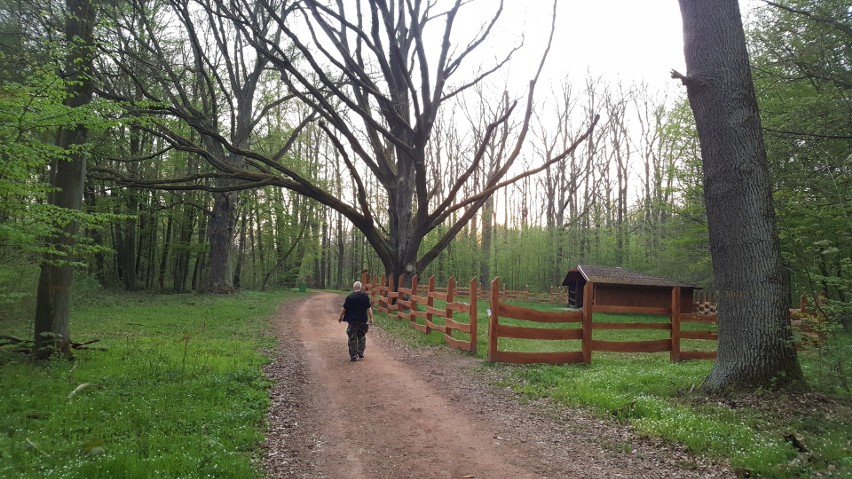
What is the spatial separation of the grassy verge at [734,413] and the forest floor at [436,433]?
→ 0.24m

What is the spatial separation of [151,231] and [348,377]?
28.3m

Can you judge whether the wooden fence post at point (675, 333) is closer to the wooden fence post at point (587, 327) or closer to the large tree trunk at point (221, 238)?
the wooden fence post at point (587, 327)

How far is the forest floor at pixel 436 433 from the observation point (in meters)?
4.36

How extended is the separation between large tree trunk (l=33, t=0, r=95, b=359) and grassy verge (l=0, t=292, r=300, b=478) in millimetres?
453

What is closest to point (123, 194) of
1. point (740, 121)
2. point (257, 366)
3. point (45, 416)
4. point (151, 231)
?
point (151, 231)

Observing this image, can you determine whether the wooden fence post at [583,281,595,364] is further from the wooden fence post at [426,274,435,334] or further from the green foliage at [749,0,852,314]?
the wooden fence post at [426,274,435,334]

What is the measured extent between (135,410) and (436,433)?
330cm

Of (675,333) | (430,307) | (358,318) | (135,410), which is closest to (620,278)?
(675,333)

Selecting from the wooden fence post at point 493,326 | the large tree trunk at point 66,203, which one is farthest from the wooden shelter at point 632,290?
the large tree trunk at point 66,203

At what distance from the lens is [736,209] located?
6031 mm

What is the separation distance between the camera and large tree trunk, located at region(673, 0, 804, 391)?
18.9 feet

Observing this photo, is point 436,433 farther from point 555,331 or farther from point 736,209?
point 736,209

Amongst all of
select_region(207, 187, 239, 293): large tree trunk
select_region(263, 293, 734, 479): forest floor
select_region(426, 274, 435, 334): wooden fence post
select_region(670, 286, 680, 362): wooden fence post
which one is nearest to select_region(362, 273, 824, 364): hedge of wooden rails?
select_region(670, 286, 680, 362): wooden fence post

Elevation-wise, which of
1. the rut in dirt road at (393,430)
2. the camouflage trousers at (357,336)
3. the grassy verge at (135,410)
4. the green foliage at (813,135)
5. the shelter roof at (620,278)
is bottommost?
the rut in dirt road at (393,430)
